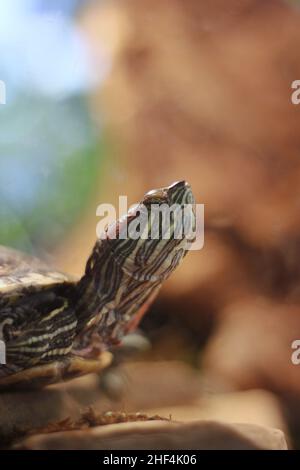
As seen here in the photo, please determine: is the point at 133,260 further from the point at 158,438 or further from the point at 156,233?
the point at 158,438

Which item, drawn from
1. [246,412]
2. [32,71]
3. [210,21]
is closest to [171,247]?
[246,412]

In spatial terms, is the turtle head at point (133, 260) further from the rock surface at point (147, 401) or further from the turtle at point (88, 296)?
the rock surface at point (147, 401)

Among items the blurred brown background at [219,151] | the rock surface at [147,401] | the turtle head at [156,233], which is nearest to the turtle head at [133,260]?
the turtle head at [156,233]

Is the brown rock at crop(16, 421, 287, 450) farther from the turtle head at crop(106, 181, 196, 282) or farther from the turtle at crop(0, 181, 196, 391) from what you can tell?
the turtle head at crop(106, 181, 196, 282)

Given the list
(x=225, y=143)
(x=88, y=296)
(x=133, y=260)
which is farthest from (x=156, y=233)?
(x=225, y=143)

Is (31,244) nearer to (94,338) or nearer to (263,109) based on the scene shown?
(94,338)

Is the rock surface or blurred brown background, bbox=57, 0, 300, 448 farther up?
blurred brown background, bbox=57, 0, 300, 448

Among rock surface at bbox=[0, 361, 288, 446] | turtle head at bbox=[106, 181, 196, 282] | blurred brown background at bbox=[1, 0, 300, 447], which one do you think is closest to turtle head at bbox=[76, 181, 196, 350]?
turtle head at bbox=[106, 181, 196, 282]
